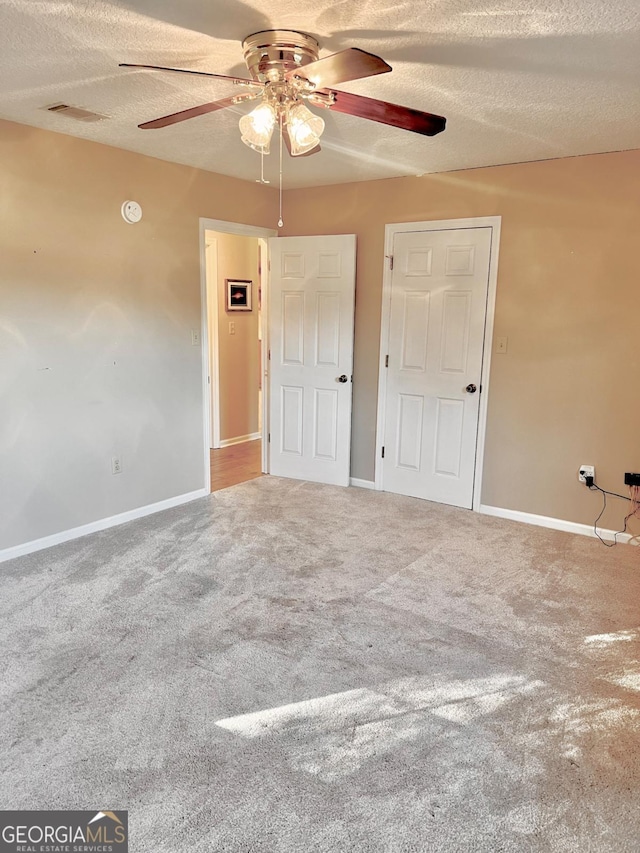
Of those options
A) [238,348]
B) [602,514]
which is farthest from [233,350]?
[602,514]

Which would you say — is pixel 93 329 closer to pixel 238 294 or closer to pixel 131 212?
pixel 131 212

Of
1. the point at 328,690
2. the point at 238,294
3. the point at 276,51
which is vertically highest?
the point at 276,51

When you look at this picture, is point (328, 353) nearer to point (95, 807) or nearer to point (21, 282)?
point (21, 282)

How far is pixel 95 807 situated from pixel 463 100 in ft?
10.0

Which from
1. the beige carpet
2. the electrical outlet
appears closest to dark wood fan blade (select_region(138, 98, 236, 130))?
the beige carpet

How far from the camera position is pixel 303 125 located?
6.91 feet

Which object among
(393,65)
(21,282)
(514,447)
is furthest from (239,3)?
(514,447)

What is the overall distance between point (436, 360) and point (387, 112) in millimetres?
2492

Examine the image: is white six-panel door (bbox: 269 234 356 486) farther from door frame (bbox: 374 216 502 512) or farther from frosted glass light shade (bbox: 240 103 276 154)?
frosted glass light shade (bbox: 240 103 276 154)

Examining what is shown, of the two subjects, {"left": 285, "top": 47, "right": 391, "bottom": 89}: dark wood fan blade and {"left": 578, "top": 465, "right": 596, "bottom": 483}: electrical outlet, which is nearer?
{"left": 285, "top": 47, "right": 391, "bottom": 89}: dark wood fan blade

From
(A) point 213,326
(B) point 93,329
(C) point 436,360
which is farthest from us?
(A) point 213,326

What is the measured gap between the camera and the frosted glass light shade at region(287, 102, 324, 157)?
2102mm

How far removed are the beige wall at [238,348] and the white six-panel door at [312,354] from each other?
1.16m

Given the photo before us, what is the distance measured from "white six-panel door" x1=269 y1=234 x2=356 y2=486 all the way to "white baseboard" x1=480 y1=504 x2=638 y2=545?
1.25m
